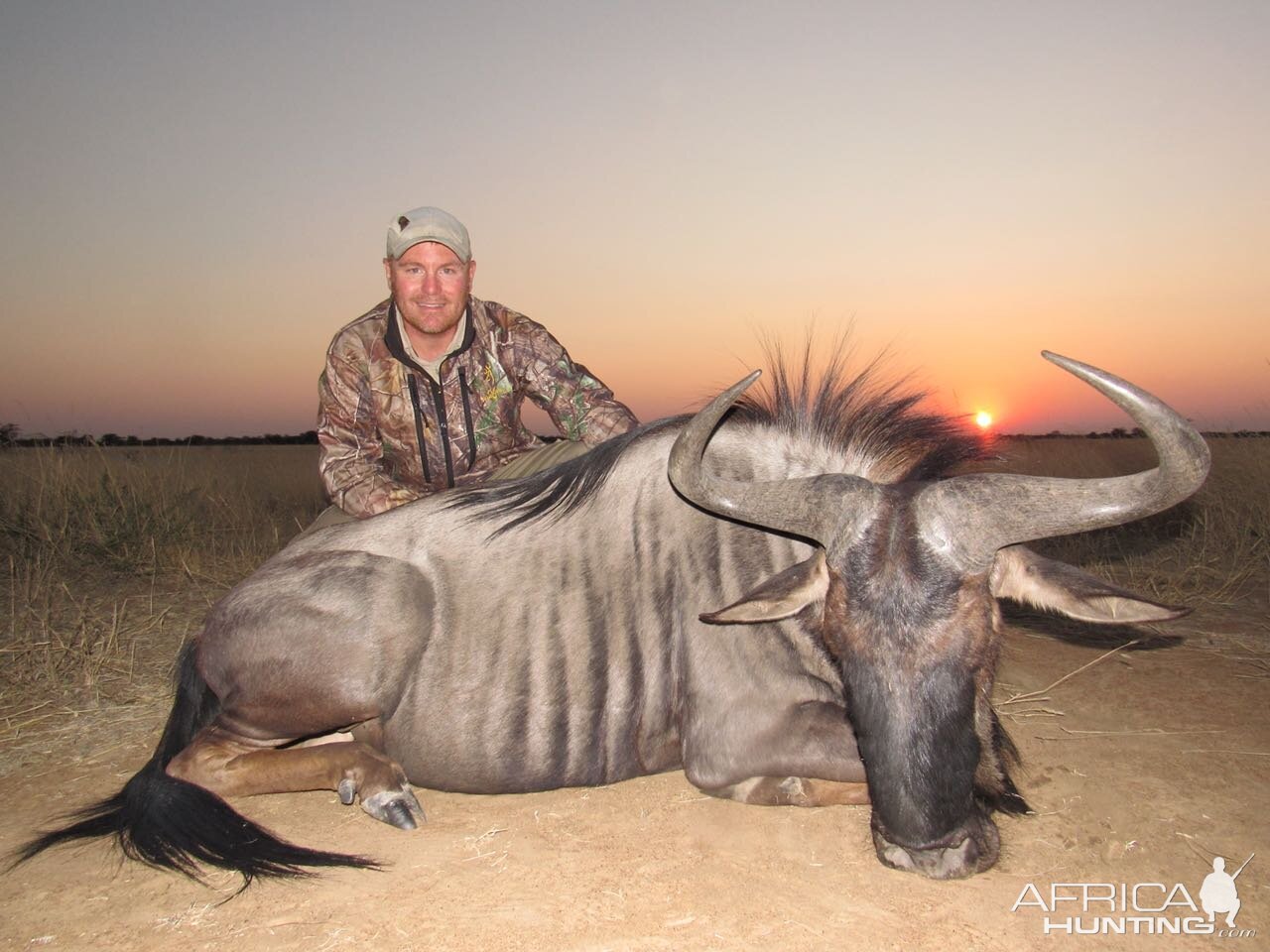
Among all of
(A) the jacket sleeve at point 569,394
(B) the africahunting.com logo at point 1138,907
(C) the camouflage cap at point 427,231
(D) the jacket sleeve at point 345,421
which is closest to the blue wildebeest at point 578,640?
(B) the africahunting.com logo at point 1138,907

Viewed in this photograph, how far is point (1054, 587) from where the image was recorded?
2.53m

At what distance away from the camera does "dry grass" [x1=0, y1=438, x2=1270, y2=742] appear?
4.54 m

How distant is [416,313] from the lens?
4.57 metres

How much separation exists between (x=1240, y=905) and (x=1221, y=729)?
1498 millimetres

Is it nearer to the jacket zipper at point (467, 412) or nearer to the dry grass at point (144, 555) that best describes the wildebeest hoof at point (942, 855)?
the dry grass at point (144, 555)

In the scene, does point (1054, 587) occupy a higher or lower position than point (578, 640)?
higher

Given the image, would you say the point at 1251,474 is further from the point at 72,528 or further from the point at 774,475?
the point at 72,528

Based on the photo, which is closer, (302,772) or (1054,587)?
(1054,587)

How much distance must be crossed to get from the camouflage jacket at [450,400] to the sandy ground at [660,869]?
5.93 feet

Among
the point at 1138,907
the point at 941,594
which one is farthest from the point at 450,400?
the point at 1138,907

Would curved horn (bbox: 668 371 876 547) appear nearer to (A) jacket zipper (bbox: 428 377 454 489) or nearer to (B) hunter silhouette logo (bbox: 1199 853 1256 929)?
(B) hunter silhouette logo (bbox: 1199 853 1256 929)

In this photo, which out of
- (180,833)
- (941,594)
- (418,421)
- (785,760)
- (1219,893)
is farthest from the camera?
(418,421)

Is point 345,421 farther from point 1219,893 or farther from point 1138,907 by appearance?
point 1219,893

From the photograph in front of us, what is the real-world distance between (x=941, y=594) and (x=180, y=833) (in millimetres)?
2460
